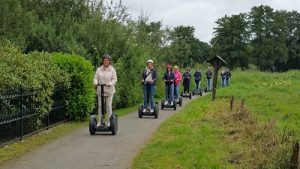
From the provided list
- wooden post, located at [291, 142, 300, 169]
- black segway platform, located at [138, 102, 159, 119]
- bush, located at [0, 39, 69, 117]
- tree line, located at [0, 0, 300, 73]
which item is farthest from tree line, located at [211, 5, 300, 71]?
wooden post, located at [291, 142, 300, 169]

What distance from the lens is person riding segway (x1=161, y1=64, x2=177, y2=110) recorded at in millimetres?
23875

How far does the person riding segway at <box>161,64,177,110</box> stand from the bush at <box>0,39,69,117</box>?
8509 millimetres

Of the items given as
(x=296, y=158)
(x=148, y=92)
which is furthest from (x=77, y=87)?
(x=296, y=158)

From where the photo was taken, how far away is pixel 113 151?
11.9m

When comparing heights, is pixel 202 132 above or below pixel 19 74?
below

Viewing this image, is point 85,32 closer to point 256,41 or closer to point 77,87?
point 77,87

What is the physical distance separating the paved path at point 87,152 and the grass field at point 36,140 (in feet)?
0.89

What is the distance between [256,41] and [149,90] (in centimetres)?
9716

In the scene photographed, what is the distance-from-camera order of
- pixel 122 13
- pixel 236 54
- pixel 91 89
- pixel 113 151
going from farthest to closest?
pixel 236 54, pixel 122 13, pixel 91 89, pixel 113 151

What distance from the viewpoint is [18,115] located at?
42.5 feet

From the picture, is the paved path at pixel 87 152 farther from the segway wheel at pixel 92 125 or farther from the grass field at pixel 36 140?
the grass field at pixel 36 140

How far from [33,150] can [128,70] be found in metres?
14.7

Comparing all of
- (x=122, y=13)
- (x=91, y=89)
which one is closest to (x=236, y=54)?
(x=122, y=13)

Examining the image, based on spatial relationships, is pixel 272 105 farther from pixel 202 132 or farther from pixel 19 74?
pixel 19 74
